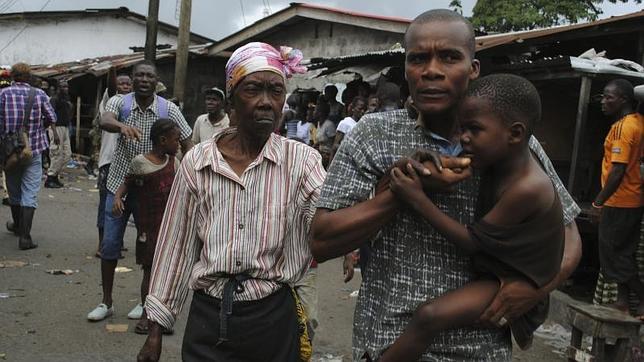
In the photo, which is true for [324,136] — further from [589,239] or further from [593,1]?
[593,1]

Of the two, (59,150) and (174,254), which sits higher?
(174,254)

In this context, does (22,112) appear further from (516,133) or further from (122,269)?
(516,133)

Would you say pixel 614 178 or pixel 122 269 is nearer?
pixel 614 178

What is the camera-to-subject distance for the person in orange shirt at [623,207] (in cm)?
625

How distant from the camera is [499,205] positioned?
6.37 feet

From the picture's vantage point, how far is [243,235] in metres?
2.75

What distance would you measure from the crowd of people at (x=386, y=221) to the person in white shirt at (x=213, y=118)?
4.89 metres

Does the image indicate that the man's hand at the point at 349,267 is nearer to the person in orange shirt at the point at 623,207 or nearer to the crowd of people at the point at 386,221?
the crowd of people at the point at 386,221

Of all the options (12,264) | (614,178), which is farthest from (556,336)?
(12,264)

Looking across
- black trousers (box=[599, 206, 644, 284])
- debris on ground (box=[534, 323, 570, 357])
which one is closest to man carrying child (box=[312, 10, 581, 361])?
debris on ground (box=[534, 323, 570, 357])

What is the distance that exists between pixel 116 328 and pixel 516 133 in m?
4.51

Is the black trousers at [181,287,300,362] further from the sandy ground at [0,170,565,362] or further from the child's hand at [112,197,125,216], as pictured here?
the child's hand at [112,197,125,216]

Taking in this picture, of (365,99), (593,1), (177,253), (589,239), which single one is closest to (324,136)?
(365,99)

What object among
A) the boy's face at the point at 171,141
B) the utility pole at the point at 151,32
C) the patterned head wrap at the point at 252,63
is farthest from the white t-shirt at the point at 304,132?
the patterned head wrap at the point at 252,63
